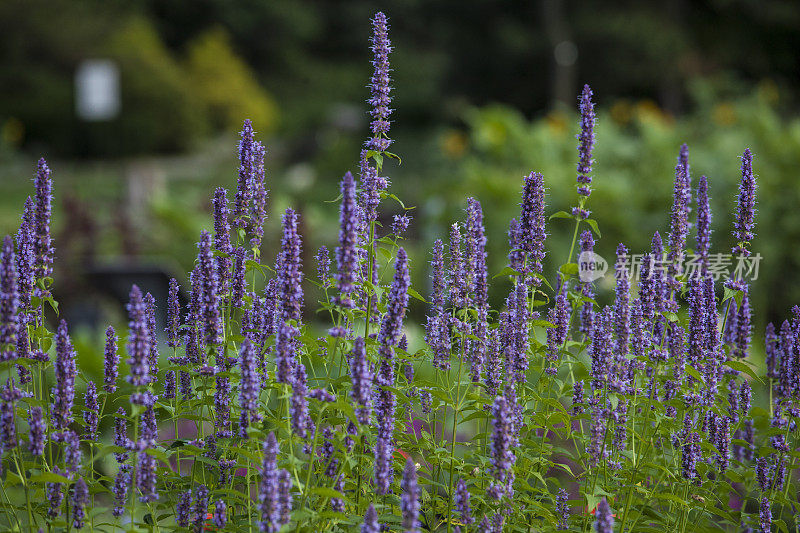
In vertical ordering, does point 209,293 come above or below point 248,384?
above

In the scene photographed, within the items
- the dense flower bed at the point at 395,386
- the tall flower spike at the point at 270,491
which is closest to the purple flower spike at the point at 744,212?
the dense flower bed at the point at 395,386

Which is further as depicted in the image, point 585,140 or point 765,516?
point 585,140

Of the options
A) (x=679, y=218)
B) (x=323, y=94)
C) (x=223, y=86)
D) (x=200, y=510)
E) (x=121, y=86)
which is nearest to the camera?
(x=200, y=510)

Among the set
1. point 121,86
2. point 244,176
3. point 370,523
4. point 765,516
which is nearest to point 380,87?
point 244,176

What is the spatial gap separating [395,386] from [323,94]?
30852mm

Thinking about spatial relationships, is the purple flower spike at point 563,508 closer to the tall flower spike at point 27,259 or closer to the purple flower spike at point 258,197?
the purple flower spike at point 258,197

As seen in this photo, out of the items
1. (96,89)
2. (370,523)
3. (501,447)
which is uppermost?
(96,89)

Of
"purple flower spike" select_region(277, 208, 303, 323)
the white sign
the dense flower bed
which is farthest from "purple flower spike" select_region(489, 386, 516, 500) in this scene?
the white sign

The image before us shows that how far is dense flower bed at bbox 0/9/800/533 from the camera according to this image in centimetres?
226

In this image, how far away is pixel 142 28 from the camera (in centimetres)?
2798

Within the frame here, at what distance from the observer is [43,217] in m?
2.49

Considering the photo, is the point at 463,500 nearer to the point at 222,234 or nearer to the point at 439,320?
the point at 439,320

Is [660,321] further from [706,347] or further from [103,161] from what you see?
[103,161]

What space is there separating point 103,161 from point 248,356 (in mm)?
25871
